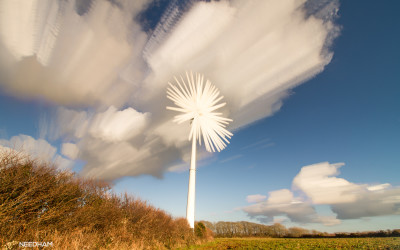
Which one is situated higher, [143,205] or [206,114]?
[206,114]

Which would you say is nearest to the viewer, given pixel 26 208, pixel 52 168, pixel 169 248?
pixel 26 208

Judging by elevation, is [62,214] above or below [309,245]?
above

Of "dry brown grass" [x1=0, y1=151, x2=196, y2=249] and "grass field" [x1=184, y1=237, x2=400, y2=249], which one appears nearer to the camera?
"dry brown grass" [x1=0, y1=151, x2=196, y2=249]

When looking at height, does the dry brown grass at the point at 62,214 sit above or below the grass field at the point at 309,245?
above

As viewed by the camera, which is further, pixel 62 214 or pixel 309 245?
pixel 309 245

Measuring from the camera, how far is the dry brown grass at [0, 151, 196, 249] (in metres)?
8.11

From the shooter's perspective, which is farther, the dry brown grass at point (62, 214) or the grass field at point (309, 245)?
the grass field at point (309, 245)

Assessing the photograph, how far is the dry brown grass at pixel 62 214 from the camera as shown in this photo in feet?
26.6

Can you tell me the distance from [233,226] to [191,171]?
273 feet

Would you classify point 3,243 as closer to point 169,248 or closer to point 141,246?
point 141,246

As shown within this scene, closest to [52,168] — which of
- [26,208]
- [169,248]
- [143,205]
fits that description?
[26,208]

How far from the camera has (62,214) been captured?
10.6m

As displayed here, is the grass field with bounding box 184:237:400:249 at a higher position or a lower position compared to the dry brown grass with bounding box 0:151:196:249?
lower

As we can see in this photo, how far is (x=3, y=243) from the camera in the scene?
7059 mm
